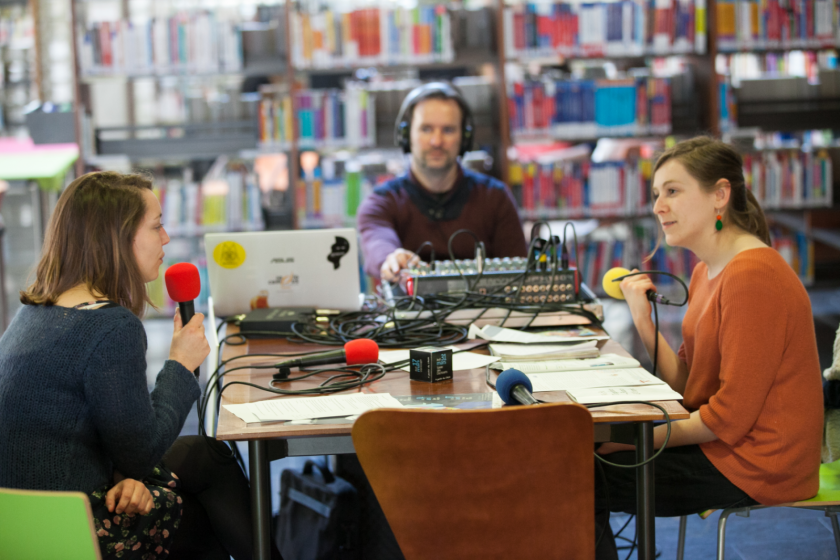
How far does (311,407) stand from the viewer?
4.53 feet

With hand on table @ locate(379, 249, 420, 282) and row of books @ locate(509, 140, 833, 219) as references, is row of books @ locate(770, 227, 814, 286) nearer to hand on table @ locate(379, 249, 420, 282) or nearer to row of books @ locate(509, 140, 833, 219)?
row of books @ locate(509, 140, 833, 219)

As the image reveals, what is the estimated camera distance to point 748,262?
1507 mm

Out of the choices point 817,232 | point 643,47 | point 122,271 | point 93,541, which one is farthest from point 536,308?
point 817,232

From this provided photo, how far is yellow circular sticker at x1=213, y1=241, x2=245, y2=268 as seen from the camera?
1991 mm

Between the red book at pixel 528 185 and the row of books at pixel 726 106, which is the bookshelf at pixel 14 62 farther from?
the row of books at pixel 726 106

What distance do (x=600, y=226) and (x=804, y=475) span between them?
342 centimetres

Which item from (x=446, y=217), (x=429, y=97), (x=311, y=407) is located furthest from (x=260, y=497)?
(x=429, y=97)

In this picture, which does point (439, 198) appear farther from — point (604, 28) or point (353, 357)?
point (604, 28)

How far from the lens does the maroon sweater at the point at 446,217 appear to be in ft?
9.07

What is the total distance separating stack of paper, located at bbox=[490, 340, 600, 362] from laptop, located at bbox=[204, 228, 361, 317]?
507 millimetres

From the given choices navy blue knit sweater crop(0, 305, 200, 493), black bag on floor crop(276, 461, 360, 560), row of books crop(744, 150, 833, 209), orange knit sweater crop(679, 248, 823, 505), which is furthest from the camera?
row of books crop(744, 150, 833, 209)

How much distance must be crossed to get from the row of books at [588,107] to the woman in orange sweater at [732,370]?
7.89ft

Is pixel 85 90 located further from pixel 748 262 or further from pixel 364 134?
pixel 748 262

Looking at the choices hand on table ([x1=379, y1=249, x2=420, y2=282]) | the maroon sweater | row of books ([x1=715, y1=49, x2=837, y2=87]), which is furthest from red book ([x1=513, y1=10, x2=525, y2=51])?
hand on table ([x1=379, y1=249, x2=420, y2=282])
